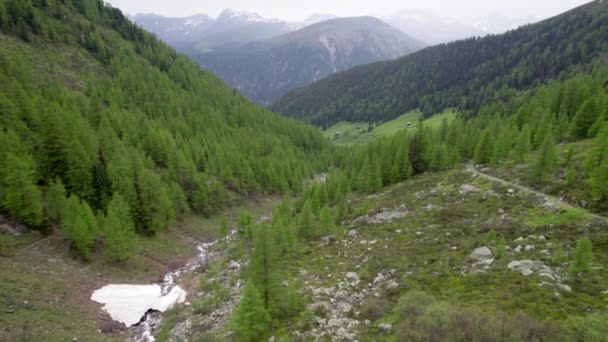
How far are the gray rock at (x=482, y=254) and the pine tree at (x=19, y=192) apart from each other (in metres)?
50.9

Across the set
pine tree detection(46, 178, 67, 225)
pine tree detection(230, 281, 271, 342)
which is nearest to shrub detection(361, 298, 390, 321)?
pine tree detection(230, 281, 271, 342)

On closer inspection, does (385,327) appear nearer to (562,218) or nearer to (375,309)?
(375,309)

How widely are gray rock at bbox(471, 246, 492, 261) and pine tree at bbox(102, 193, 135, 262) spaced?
4209 cm

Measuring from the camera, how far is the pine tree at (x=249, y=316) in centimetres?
2442

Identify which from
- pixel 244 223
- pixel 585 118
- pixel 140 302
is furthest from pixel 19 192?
pixel 585 118

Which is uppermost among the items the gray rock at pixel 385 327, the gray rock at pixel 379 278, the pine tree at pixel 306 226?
the gray rock at pixel 385 327

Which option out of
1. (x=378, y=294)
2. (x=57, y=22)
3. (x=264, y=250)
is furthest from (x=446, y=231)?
(x=57, y=22)

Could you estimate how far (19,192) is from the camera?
1538 inches

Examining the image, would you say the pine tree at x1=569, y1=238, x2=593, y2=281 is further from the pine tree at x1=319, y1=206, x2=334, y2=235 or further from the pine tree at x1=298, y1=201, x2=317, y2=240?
the pine tree at x1=298, y1=201, x2=317, y2=240

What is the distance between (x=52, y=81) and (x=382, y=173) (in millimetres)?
92244

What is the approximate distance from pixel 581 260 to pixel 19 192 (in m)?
56.8

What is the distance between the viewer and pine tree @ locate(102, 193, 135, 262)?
41.8 metres

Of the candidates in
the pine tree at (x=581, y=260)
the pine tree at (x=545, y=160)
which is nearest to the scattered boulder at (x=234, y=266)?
the pine tree at (x=581, y=260)

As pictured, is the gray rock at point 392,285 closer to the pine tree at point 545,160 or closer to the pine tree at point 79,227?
the pine tree at point 545,160
